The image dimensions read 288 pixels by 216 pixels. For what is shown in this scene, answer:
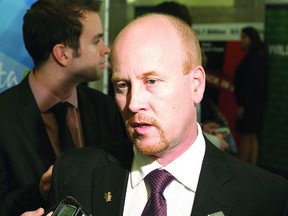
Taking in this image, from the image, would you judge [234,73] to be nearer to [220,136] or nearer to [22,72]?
[220,136]

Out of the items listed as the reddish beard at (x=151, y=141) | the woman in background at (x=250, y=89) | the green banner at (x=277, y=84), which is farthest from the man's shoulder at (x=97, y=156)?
the green banner at (x=277, y=84)

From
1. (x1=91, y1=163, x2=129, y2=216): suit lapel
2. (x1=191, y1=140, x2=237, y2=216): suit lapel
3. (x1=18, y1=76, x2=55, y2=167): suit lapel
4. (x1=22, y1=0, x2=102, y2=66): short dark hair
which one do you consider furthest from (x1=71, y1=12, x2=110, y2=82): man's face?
(x1=191, y1=140, x2=237, y2=216): suit lapel

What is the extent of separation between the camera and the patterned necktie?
5.01 feet

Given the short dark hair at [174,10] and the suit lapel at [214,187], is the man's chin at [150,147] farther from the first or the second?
the short dark hair at [174,10]

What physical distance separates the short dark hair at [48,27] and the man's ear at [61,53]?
0.02m

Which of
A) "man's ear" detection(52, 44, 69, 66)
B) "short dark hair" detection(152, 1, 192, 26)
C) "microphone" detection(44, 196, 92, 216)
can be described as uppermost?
"short dark hair" detection(152, 1, 192, 26)

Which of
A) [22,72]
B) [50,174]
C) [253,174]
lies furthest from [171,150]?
[22,72]

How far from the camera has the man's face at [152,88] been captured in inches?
57.6

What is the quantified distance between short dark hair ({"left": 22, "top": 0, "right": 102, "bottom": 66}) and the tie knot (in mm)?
1184

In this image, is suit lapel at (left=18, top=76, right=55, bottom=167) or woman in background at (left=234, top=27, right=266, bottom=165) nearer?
suit lapel at (left=18, top=76, right=55, bottom=167)

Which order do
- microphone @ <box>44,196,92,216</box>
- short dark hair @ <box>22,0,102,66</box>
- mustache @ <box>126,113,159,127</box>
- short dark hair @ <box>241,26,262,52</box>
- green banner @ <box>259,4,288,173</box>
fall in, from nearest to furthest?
microphone @ <box>44,196,92,216</box> < mustache @ <box>126,113,159,127</box> < short dark hair @ <box>22,0,102,66</box> < short dark hair @ <box>241,26,262,52</box> < green banner @ <box>259,4,288,173</box>

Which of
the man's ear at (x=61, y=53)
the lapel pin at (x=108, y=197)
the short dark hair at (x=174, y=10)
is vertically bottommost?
the lapel pin at (x=108, y=197)

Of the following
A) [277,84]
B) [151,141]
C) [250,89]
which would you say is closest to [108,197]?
[151,141]

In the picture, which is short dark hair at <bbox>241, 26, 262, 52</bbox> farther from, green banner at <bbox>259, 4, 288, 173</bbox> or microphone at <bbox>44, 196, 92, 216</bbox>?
microphone at <bbox>44, 196, 92, 216</bbox>
